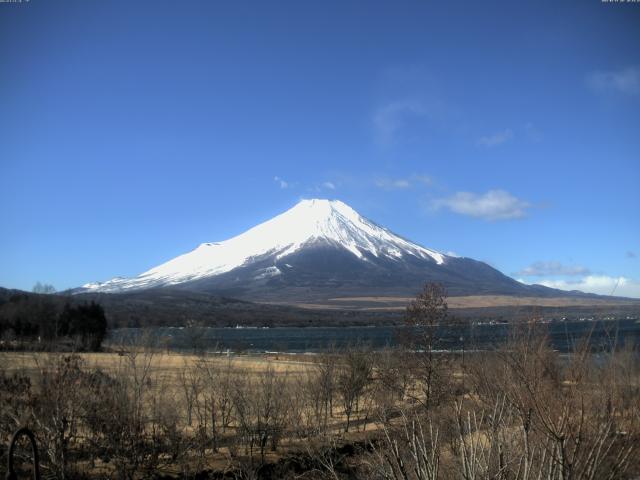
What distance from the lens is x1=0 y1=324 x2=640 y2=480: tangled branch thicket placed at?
6023mm

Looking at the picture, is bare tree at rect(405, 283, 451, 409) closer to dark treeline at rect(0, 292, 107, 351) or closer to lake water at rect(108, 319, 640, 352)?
lake water at rect(108, 319, 640, 352)

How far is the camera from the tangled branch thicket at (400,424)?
6023 mm

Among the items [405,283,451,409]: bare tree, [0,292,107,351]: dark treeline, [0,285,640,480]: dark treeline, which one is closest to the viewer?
[0,285,640,480]: dark treeline

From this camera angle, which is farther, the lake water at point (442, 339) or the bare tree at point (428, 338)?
the bare tree at point (428, 338)

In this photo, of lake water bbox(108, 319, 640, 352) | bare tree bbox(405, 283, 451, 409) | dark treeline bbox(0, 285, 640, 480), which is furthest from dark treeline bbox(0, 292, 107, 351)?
bare tree bbox(405, 283, 451, 409)

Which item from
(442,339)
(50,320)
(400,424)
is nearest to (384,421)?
(400,424)

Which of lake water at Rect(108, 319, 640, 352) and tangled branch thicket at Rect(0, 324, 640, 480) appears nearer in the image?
tangled branch thicket at Rect(0, 324, 640, 480)

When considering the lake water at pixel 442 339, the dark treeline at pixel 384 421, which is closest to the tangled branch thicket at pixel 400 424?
the dark treeline at pixel 384 421

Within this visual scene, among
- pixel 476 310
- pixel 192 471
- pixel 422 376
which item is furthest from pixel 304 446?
pixel 476 310

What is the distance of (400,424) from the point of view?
629 inches

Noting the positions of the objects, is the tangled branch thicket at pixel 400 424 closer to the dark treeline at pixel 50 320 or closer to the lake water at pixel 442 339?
the lake water at pixel 442 339

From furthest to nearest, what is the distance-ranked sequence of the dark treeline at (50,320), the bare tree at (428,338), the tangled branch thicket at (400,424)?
the dark treeline at (50,320), the bare tree at (428,338), the tangled branch thicket at (400,424)

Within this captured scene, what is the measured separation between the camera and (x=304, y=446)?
64.6ft

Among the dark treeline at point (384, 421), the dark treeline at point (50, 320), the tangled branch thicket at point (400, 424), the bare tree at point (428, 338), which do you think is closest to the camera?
the tangled branch thicket at point (400, 424)
